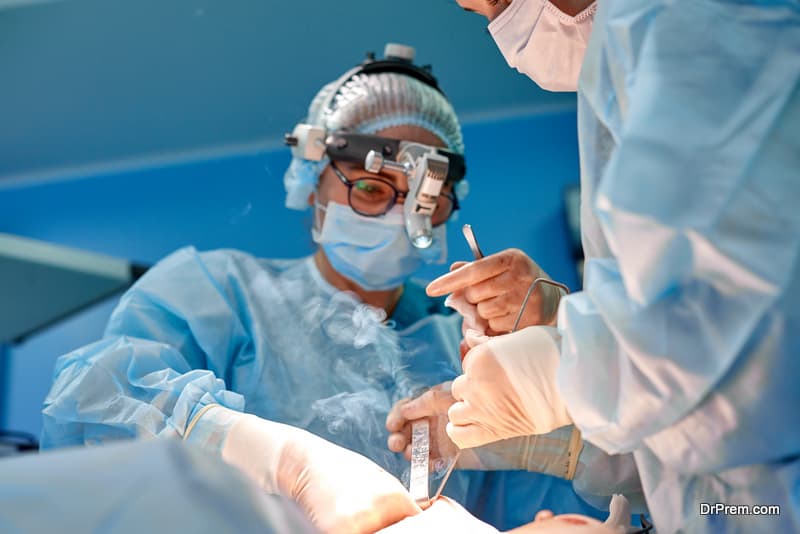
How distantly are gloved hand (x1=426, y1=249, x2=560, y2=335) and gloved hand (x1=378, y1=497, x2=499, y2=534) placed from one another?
0.43m

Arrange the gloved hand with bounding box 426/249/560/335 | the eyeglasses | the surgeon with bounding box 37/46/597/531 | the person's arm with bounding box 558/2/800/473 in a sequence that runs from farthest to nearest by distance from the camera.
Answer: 1. the eyeglasses
2. the gloved hand with bounding box 426/249/560/335
3. the surgeon with bounding box 37/46/597/531
4. the person's arm with bounding box 558/2/800/473

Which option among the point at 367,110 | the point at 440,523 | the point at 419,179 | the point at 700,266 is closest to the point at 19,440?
the point at 367,110

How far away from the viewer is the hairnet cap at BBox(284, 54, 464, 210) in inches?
82.6

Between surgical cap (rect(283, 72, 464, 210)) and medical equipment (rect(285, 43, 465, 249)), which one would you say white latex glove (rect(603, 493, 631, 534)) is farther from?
surgical cap (rect(283, 72, 464, 210))

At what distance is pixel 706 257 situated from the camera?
0.81m

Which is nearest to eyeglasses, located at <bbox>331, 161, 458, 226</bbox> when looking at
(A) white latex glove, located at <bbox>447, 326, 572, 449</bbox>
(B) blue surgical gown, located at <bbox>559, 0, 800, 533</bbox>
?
(A) white latex glove, located at <bbox>447, 326, 572, 449</bbox>

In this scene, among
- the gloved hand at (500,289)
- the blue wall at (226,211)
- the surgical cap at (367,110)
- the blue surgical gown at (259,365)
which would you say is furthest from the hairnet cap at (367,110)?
the gloved hand at (500,289)

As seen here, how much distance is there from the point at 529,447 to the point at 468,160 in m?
1.21

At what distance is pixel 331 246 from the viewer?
2145mm

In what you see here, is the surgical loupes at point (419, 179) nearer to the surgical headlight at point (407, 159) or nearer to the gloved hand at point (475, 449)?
the surgical headlight at point (407, 159)

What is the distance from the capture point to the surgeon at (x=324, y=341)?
1.28m

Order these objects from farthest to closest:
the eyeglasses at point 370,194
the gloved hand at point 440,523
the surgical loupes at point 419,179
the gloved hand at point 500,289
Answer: the eyeglasses at point 370,194, the surgical loupes at point 419,179, the gloved hand at point 500,289, the gloved hand at point 440,523

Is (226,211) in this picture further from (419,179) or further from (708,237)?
(708,237)

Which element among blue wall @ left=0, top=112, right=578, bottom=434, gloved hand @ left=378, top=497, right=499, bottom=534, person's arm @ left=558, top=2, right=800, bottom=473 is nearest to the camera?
person's arm @ left=558, top=2, right=800, bottom=473
